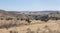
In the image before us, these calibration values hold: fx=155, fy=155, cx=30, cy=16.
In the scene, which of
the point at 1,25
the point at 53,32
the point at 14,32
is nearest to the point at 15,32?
the point at 14,32

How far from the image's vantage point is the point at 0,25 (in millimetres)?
26719

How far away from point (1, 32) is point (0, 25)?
20.8ft

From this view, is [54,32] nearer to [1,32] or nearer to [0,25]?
[1,32]

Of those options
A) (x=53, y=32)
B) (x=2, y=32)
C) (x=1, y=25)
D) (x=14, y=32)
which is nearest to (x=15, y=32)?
(x=14, y=32)

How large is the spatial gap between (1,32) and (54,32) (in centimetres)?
696

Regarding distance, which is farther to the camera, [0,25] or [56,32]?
[0,25]

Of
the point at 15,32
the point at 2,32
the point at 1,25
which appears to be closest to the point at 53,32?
the point at 15,32

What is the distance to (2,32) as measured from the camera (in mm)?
20594

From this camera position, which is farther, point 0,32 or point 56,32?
point 0,32

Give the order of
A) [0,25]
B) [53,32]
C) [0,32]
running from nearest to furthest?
[53,32] < [0,32] < [0,25]

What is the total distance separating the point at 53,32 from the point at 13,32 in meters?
4.95

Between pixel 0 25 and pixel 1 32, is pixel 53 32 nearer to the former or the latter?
pixel 1 32

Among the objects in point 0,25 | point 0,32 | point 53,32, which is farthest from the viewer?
point 0,25

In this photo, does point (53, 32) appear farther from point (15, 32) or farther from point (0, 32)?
point (0, 32)
